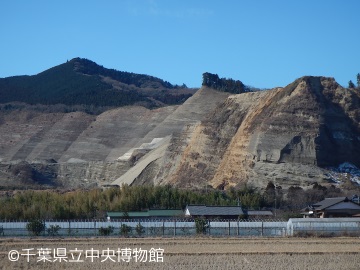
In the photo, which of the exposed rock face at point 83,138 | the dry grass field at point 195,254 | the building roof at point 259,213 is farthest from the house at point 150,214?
the exposed rock face at point 83,138

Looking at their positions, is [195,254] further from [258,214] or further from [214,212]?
[258,214]

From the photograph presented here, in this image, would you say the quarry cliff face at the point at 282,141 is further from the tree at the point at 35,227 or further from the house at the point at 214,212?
the tree at the point at 35,227

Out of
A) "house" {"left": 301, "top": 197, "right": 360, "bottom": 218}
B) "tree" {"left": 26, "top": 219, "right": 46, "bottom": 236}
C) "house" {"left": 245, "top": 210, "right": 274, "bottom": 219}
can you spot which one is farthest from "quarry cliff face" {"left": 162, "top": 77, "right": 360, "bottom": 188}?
"tree" {"left": 26, "top": 219, "right": 46, "bottom": 236}

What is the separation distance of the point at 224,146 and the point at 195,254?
56852 millimetres

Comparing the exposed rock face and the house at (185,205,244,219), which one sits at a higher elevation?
the exposed rock face

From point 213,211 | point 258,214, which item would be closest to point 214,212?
point 213,211

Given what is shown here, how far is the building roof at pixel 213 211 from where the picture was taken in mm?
55156

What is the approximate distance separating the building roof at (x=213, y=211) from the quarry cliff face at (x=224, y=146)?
17589mm

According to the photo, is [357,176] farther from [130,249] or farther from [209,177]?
[130,249]

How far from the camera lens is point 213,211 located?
5566 centimetres

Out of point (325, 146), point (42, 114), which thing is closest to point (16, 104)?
point (42, 114)

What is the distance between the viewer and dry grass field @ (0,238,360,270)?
28.7 metres

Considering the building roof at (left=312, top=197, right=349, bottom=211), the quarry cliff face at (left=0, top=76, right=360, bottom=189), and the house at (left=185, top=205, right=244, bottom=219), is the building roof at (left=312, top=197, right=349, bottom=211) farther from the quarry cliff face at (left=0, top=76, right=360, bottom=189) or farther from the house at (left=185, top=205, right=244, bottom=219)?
the quarry cliff face at (left=0, top=76, right=360, bottom=189)

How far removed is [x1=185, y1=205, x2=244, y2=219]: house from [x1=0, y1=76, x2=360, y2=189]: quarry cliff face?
697 inches
